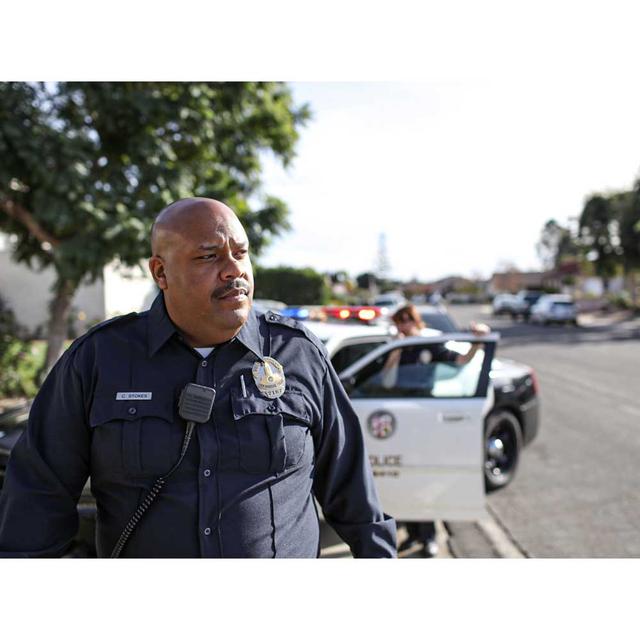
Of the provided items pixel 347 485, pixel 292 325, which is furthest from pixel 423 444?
pixel 292 325

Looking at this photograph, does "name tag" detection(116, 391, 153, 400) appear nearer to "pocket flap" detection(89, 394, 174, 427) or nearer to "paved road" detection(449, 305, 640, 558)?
"pocket flap" detection(89, 394, 174, 427)

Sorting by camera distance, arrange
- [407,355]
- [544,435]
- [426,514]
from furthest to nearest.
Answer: [544,435] → [407,355] → [426,514]

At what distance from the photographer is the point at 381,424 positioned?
407 cm

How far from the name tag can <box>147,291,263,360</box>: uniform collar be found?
10 cm

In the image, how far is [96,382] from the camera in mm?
1547

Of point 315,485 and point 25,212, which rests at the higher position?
point 25,212

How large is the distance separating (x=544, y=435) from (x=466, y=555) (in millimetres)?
3720

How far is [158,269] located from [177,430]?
42 centimetres

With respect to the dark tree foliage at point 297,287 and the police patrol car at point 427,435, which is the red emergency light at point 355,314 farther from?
the dark tree foliage at point 297,287

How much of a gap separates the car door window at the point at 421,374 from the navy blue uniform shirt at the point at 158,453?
259 centimetres

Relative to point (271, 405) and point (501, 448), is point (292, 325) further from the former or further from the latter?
point (501, 448)

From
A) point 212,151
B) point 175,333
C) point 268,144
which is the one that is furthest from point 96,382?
point 268,144

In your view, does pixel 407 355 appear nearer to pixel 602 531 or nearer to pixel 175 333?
pixel 602 531

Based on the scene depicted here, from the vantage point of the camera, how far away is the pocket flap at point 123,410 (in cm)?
151
